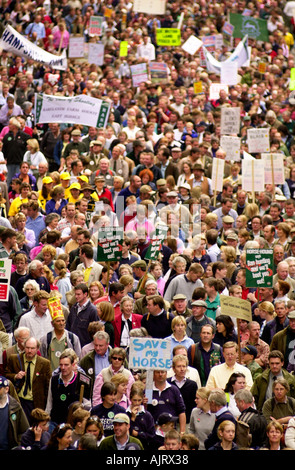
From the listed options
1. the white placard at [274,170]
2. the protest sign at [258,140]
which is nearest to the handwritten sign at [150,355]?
the white placard at [274,170]

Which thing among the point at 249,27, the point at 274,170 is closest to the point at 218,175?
the point at 274,170

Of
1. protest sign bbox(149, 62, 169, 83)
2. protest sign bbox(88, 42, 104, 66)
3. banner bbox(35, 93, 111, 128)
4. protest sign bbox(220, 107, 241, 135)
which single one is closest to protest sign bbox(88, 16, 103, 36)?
protest sign bbox(88, 42, 104, 66)

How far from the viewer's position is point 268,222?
17344 mm

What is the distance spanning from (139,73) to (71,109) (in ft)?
19.1

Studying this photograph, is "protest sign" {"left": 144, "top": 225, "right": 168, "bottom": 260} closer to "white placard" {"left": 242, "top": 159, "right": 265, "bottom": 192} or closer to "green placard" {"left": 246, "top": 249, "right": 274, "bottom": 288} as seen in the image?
"green placard" {"left": 246, "top": 249, "right": 274, "bottom": 288}

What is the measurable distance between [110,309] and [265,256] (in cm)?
239

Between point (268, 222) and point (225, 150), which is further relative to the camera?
point (225, 150)

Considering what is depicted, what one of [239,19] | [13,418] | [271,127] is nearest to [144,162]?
[271,127]

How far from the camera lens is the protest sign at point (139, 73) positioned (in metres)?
26.8

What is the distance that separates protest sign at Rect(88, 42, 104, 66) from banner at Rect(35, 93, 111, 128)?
697cm

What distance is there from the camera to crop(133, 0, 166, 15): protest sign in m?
31.6

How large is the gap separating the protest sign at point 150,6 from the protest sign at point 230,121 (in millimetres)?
9534

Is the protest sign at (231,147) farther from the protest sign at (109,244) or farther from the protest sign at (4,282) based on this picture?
the protest sign at (4,282)

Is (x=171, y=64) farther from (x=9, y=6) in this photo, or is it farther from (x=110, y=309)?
(x=110, y=309)
